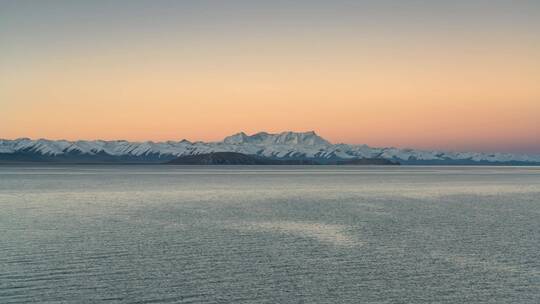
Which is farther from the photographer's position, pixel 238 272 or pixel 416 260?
pixel 416 260

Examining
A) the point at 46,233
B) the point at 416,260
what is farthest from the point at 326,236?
the point at 46,233

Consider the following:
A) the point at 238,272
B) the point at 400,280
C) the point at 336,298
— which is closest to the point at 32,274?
the point at 238,272

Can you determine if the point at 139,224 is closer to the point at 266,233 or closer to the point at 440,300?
the point at 266,233

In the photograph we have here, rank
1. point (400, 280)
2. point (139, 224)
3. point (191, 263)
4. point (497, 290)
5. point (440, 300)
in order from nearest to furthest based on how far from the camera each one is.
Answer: point (440, 300), point (497, 290), point (400, 280), point (191, 263), point (139, 224)

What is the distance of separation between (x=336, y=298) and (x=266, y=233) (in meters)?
13.5

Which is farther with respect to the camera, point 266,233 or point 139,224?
point 139,224

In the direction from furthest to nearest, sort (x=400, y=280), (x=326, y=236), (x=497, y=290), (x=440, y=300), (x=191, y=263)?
(x=326, y=236), (x=191, y=263), (x=400, y=280), (x=497, y=290), (x=440, y=300)

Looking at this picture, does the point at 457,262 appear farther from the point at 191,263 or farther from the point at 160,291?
the point at 160,291

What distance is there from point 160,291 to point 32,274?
492 centimetres

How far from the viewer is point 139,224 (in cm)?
3300

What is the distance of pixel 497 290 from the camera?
16.7 m

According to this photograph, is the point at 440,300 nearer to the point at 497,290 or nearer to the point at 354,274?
the point at 497,290

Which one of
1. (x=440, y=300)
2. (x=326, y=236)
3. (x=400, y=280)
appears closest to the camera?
(x=440, y=300)

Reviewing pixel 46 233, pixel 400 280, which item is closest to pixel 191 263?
pixel 400 280
